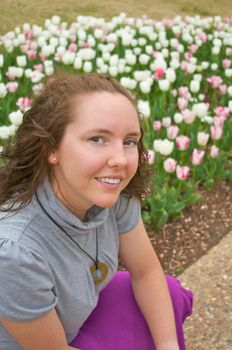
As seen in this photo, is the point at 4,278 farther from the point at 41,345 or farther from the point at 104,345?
the point at 104,345

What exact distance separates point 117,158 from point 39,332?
50 centimetres

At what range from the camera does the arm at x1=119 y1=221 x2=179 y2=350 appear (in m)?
1.74

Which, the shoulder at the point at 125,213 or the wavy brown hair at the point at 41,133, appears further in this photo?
the shoulder at the point at 125,213

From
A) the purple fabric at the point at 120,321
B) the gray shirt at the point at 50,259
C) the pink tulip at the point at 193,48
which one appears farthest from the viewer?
the pink tulip at the point at 193,48

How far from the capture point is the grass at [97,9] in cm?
709

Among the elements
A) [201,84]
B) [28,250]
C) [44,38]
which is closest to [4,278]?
Answer: [28,250]

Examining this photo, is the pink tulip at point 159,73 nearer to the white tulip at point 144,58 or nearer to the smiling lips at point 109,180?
the white tulip at point 144,58

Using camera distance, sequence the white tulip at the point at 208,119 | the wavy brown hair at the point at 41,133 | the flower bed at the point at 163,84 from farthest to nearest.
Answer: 1. the white tulip at the point at 208,119
2. the flower bed at the point at 163,84
3. the wavy brown hair at the point at 41,133

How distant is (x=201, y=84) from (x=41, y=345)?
3.43m

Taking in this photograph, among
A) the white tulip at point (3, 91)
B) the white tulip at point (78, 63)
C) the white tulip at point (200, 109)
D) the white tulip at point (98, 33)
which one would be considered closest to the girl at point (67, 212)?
the white tulip at point (200, 109)

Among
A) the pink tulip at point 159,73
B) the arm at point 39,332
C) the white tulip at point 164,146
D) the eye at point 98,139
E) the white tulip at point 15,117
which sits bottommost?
the arm at point 39,332

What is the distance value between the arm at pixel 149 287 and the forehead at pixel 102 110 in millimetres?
481

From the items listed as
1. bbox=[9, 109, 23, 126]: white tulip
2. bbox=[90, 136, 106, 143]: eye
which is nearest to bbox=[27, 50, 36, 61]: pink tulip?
bbox=[9, 109, 23, 126]: white tulip

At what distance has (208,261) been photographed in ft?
8.79
